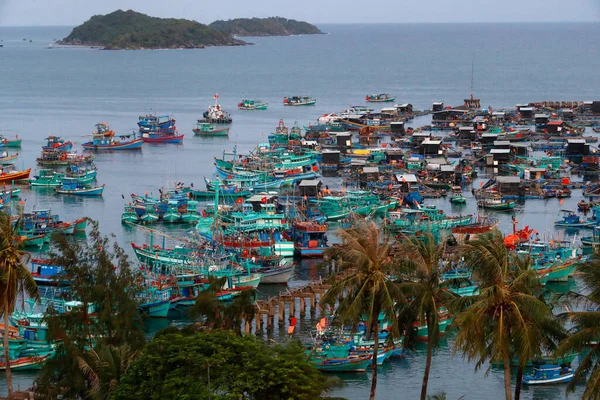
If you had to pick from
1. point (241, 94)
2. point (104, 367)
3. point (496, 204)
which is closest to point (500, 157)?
point (496, 204)

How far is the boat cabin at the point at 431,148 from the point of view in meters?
63.5

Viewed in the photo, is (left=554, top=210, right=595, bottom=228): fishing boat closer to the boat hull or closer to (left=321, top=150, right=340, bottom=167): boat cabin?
(left=321, top=150, right=340, bottom=167): boat cabin

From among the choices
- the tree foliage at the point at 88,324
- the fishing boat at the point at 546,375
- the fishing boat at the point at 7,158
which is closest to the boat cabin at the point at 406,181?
the fishing boat at the point at 7,158

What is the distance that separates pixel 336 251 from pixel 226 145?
51778mm

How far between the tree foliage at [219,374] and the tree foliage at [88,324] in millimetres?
1878

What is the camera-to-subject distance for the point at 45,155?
63.7 meters

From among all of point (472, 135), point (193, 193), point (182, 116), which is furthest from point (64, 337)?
point (182, 116)

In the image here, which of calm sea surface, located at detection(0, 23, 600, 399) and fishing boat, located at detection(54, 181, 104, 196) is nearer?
calm sea surface, located at detection(0, 23, 600, 399)

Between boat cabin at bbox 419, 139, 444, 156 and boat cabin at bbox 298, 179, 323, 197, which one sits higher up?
boat cabin at bbox 419, 139, 444, 156

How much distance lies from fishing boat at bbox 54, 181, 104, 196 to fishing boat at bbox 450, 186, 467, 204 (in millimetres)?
18124

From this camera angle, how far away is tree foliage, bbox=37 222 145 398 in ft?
67.7

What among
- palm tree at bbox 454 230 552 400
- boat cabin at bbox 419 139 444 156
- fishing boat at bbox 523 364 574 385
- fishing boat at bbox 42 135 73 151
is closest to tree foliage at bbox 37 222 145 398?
palm tree at bbox 454 230 552 400

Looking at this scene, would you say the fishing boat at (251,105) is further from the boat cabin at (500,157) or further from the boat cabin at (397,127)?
the boat cabin at (500,157)

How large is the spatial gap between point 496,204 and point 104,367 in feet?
111
